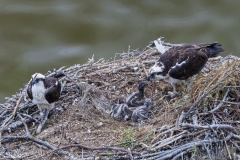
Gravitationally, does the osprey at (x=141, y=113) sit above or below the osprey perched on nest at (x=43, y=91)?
below

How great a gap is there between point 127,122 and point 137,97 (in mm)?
480

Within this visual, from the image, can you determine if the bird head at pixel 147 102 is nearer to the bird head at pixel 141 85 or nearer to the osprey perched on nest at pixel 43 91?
the bird head at pixel 141 85

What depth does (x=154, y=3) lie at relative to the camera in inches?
492

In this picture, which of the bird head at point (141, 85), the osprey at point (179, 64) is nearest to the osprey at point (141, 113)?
the bird head at point (141, 85)

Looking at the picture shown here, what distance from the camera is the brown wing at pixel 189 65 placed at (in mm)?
7266

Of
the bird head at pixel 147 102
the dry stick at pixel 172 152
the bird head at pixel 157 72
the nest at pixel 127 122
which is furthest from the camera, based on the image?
the bird head at pixel 157 72

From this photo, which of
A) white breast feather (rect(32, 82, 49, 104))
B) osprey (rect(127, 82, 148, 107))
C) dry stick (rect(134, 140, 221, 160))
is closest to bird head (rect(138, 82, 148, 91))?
osprey (rect(127, 82, 148, 107))

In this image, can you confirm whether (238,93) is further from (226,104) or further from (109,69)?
(109,69)

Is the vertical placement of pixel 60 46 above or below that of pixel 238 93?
above

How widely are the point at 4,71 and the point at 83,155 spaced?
5697mm

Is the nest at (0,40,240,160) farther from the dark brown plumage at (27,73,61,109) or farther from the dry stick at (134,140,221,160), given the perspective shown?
the dark brown plumage at (27,73,61,109)

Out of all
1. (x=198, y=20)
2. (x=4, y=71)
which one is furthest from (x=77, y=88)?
(x=198, y=20)

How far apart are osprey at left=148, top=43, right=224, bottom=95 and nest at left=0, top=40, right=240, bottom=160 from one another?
196 millimetres

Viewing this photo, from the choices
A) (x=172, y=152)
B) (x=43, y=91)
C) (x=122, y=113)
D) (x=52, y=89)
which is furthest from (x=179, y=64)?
(x=43, y=91)
